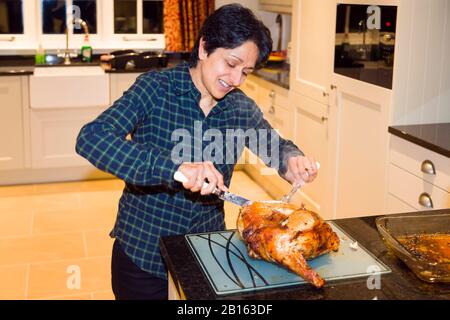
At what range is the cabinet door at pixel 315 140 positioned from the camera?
3.32 meters

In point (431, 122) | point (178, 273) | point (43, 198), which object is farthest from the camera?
point (43, 198)

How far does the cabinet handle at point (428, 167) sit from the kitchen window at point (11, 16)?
3.54 metres

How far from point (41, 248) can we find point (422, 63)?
225cm

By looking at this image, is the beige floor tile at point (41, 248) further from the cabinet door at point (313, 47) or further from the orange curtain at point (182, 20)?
the orange curtain at point (182, 20)

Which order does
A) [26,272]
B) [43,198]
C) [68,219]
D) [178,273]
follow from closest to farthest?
[178,273], [26,272], [68,219], [43,198]

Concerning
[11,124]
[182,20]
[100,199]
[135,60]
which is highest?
[182,20]

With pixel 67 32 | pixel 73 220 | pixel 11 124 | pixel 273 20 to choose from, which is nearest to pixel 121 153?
pixel 73 220

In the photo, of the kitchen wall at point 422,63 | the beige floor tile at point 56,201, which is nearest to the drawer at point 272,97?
the kitchen wall at point 422,63

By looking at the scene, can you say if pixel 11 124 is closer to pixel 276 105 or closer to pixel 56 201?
pixel 56 201

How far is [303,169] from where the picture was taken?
1558 millimetres

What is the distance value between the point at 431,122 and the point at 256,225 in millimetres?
1722
